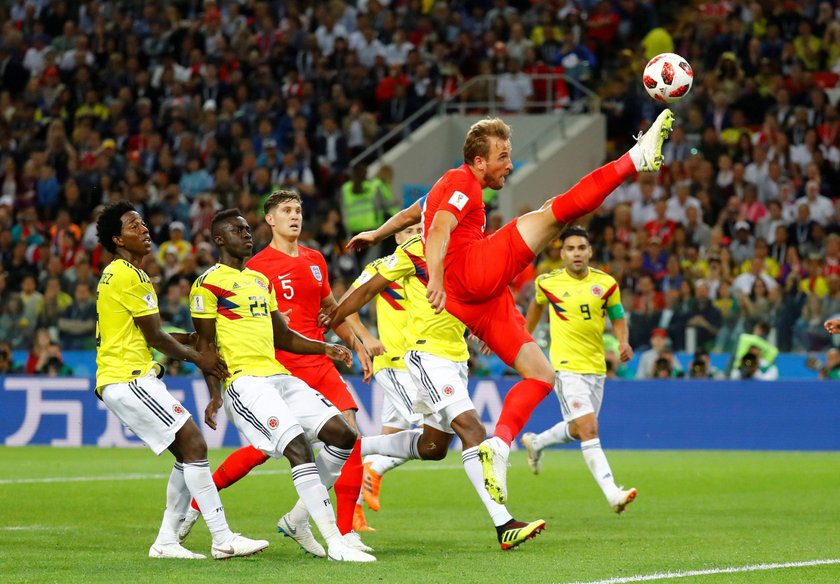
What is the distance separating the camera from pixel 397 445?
31.7ft

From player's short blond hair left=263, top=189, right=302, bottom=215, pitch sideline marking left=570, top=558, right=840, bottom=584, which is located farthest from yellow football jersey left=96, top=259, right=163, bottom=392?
pitch sideline marking left=570, top=558, right=840, bottom=584

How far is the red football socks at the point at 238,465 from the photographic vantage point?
9234 mm

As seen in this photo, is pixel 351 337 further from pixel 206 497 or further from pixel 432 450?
pixel 206 497

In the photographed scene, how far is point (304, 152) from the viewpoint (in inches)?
949

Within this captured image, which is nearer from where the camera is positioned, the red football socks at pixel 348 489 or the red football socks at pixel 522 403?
the red football socks at pixel 522 403

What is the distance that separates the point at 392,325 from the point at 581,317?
1.69 meters

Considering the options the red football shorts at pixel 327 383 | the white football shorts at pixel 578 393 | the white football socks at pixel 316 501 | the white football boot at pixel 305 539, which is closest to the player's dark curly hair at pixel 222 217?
the red football shorts at pixel 327 383

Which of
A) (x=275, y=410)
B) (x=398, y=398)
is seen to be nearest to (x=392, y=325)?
(x=398, y=398)

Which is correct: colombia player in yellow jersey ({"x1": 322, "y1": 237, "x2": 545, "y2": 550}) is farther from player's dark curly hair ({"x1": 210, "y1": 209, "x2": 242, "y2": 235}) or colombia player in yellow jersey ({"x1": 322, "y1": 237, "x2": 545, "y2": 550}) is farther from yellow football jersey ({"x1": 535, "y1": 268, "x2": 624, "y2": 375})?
yellow football jersey ({"x1": 535, "y1": 268, "x2": 624, "y2": 375})

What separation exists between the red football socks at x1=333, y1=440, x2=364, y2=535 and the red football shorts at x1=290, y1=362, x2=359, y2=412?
0.32 meters

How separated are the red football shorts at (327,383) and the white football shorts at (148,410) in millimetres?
1339

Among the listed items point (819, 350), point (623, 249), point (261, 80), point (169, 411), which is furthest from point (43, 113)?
point (169, 411)

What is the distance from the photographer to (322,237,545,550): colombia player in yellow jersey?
28.2 ft

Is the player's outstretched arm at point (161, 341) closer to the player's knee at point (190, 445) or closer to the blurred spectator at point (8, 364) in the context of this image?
the player's knee at point (190, 445)
